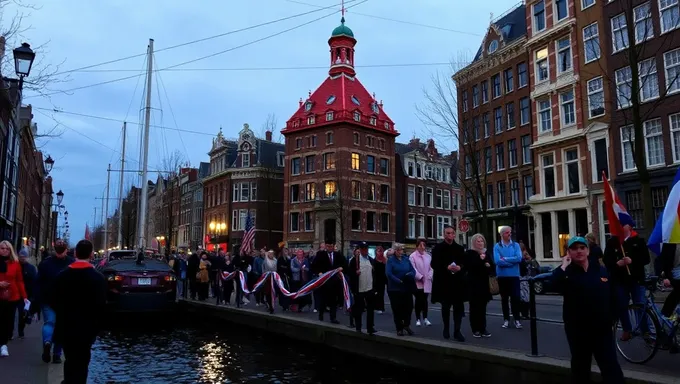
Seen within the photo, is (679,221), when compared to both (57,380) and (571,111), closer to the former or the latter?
(57,380)

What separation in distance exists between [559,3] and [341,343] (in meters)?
31.1

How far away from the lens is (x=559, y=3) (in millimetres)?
33938

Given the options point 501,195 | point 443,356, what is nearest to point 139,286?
point 443,356

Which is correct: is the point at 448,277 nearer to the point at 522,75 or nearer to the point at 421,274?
the point at 421,274

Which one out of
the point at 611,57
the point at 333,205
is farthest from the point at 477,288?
the point at 333,205

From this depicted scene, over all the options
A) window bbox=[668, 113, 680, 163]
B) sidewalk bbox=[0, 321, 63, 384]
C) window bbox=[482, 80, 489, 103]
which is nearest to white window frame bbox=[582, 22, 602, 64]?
window bbox=[668, 113, 680, 163]

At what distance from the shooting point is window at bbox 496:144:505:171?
3978 cm

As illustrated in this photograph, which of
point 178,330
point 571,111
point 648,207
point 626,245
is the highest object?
point 571,111

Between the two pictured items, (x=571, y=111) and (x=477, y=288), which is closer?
(x=477, y=288)

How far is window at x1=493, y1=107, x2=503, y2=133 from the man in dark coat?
106ft

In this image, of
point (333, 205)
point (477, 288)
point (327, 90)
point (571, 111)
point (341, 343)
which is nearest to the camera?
point (477, 288)

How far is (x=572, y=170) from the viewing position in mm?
32906

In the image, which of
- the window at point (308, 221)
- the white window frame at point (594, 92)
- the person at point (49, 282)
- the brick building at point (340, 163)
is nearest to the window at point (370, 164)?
the brick building at point (340, 163)

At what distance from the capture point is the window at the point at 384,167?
2249 inches
